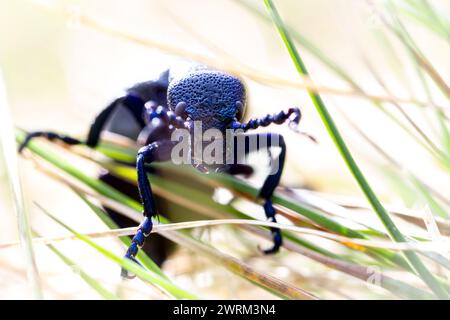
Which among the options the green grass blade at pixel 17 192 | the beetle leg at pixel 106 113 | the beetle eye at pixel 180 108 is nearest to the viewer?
the green grass blade at pixel 17 192

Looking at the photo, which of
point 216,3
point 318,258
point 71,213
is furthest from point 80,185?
point 216,3

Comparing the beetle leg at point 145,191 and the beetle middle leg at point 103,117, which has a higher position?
the beetle middle leg at point 103,117

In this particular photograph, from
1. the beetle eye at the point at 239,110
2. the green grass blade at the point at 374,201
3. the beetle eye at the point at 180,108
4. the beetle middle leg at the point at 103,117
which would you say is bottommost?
the green grass blade at the point at 374,201

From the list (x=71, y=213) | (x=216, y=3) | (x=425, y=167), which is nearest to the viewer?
(x=425, y=167)

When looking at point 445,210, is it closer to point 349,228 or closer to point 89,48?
point 349,228

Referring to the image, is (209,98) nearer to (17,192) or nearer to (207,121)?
(207,121)

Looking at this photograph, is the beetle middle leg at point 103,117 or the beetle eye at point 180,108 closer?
the beetle eye at point 180,108

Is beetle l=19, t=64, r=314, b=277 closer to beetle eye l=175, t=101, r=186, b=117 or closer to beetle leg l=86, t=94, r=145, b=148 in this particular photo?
beetle eye l=175, t=101, r=186, b=117

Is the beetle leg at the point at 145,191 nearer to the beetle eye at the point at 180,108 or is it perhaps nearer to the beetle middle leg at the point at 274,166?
the beetle eye at the point at 180,108

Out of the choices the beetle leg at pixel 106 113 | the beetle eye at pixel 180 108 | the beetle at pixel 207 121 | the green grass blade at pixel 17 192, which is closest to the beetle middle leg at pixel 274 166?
the beetle at pixel 207 121
